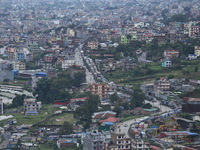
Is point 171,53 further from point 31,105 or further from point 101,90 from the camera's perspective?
point 31,105

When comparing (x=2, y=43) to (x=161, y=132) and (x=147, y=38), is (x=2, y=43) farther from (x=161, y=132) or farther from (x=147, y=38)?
(x=161, y=132)

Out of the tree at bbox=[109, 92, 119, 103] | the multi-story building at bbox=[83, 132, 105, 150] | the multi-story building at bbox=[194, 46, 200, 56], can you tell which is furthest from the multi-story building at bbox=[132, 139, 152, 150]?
the multi-story building at bbox=[194, 46, 200, 56]

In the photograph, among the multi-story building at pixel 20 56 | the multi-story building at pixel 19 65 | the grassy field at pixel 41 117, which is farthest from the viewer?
the multi-story building at pixel 20 56

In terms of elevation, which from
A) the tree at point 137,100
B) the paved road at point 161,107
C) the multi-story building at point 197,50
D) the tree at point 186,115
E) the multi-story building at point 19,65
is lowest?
the paved road at point 161,107

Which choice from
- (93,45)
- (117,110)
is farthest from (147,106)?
(93,45)

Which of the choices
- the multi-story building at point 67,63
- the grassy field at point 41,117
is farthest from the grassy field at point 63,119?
the multi-story building at point 67,63

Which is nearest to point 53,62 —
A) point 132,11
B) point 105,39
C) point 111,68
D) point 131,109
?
point 111,68

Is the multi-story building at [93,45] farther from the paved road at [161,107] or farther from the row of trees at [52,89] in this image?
the paved road at [161,107]

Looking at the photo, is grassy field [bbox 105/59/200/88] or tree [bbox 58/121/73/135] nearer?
tree [bbox 58/121/73/135]

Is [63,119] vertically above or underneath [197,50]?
underneath

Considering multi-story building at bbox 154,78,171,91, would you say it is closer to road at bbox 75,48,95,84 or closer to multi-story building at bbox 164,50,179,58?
road at bbox 75,48,95,84

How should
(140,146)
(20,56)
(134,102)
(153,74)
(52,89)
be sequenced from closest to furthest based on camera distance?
(140,146) < (134,102) < (52,89) < (153,74) < (20,56)
